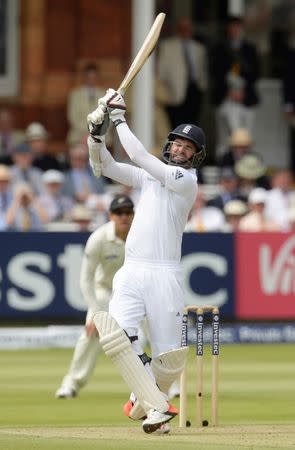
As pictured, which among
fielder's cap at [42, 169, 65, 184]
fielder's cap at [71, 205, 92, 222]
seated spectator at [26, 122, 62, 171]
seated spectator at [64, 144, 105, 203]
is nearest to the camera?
fielder's cap at [71, 205, 92, 222]

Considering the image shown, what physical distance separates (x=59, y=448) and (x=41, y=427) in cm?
135

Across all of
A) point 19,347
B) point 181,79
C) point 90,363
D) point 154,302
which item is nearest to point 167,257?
point 154,302

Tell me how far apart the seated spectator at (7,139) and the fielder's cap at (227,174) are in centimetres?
211

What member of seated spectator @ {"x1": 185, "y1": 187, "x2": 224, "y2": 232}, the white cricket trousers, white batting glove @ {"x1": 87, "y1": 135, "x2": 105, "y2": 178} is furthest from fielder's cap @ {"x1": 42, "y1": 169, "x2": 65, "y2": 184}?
the white cricket trousers

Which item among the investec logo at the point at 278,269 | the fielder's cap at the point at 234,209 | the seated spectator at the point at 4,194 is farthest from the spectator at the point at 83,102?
the investec logo at the point at 278,269

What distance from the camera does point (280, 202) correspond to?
57.0ft

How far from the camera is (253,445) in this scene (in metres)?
8.62

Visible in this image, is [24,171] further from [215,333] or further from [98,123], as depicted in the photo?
[98,123]

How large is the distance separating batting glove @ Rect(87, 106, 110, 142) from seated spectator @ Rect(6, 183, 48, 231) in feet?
23.0

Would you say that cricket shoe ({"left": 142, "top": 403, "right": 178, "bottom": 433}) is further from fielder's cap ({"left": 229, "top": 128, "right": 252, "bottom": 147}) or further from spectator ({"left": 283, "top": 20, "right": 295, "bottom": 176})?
spectator ({"left": 283, "top": 20, "right": 295, "bottom": 176})

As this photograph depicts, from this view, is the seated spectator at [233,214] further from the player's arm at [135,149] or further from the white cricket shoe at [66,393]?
the player's arm at [135,149]

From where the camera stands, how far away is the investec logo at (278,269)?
1655 cm

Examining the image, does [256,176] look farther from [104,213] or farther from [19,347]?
[19,347]

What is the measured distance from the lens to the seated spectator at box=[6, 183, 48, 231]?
634 inches
